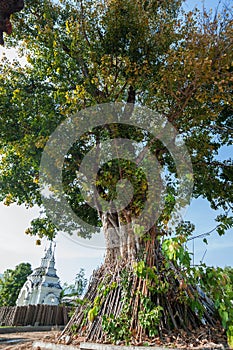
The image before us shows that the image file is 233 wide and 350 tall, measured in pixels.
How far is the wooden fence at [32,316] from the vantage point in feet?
40.2

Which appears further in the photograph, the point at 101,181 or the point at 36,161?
the point at 36,161

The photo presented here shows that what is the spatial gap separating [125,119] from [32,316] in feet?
35.9

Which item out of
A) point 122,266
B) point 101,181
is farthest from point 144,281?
point 101,181

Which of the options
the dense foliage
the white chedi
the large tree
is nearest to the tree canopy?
the large tree

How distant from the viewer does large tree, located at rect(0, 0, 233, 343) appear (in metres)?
4.99

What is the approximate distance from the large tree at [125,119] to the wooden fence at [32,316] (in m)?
6.05

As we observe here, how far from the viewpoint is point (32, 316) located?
1260cm

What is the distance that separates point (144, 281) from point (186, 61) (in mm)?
4905

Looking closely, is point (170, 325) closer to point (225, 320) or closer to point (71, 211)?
point (225, 320)

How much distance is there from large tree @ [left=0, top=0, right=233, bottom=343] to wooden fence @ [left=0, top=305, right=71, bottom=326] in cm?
605

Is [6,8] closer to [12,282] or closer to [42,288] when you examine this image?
[42,288]

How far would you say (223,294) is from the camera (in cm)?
377

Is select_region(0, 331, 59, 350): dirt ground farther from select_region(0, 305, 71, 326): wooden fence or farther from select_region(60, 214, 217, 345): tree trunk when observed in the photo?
select_region(0, 305, 71, 326): wooden fence

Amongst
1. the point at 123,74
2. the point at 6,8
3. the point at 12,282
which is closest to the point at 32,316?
the point at 123,74
